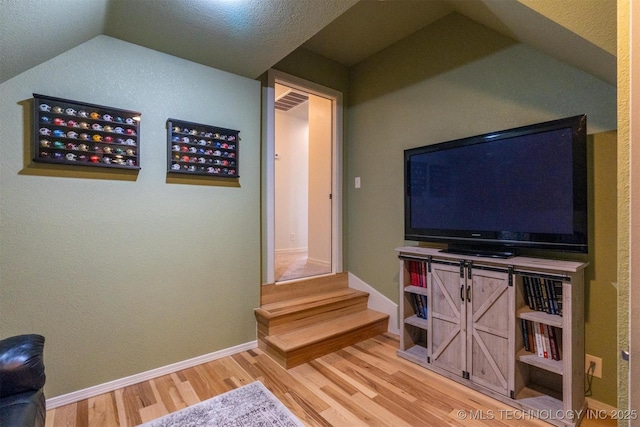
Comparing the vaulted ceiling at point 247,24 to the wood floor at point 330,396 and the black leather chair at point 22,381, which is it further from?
the wood floor at point 330,396

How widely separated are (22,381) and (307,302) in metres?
1.91

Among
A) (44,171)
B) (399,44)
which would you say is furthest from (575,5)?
(44,171)

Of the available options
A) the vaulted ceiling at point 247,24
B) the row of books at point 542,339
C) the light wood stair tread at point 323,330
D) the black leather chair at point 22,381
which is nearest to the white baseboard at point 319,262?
the light wood stair tread at point 323,330

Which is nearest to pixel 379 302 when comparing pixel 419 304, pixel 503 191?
pixel 419 304

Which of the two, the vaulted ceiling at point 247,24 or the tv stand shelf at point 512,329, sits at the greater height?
the vaulted ceiling at point 247,24

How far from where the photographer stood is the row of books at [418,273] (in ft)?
7.89

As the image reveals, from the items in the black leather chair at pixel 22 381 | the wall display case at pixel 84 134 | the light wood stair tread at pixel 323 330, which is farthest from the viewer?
the light wood stair tread at pixel 323 330

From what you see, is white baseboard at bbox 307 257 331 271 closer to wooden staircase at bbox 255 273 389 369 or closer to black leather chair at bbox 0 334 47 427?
wooden staircase at bbox 255 273 389 369

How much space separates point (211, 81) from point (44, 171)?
4.25ft

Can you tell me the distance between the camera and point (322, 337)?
2.43 meters

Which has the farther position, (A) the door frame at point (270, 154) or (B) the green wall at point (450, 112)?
(A) the door frame at point (270, 154)

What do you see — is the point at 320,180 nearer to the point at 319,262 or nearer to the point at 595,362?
the point at 319,262

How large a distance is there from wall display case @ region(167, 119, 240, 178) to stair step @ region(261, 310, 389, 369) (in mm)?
1439

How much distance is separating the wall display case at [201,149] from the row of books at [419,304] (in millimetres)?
1833
